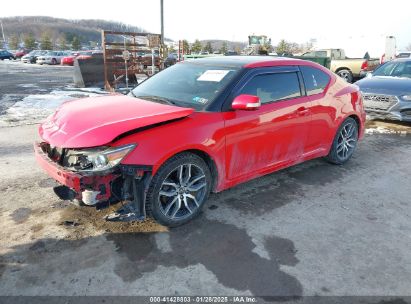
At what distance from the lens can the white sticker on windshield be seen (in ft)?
12.8

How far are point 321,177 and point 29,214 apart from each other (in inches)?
147

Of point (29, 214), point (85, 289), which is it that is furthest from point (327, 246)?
point (29, 214)

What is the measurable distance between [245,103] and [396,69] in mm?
A: 7434

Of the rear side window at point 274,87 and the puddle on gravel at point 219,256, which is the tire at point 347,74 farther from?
the puddle on gravel at point 219,256

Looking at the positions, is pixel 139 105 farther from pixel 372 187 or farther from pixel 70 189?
pixel 372 187

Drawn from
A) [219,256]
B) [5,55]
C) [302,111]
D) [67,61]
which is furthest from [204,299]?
[5,55]

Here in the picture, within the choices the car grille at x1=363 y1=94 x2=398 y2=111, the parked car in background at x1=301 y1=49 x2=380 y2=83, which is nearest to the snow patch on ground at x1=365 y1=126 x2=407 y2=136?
the car grille at x1=363 y1=94 x2=398 y2=111

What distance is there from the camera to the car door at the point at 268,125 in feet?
12.3

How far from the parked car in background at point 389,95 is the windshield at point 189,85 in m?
5.34

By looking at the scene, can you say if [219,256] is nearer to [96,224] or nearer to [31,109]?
[96,224]

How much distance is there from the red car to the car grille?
364 cm

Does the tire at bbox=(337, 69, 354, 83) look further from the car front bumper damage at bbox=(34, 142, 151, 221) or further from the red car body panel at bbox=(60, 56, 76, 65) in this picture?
the red car body panel at bbox=(60, 56, 76, 65)

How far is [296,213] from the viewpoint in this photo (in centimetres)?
386

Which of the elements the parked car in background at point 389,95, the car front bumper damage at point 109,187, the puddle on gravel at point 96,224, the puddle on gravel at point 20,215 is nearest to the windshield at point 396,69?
the parked car in background at point 389,95
